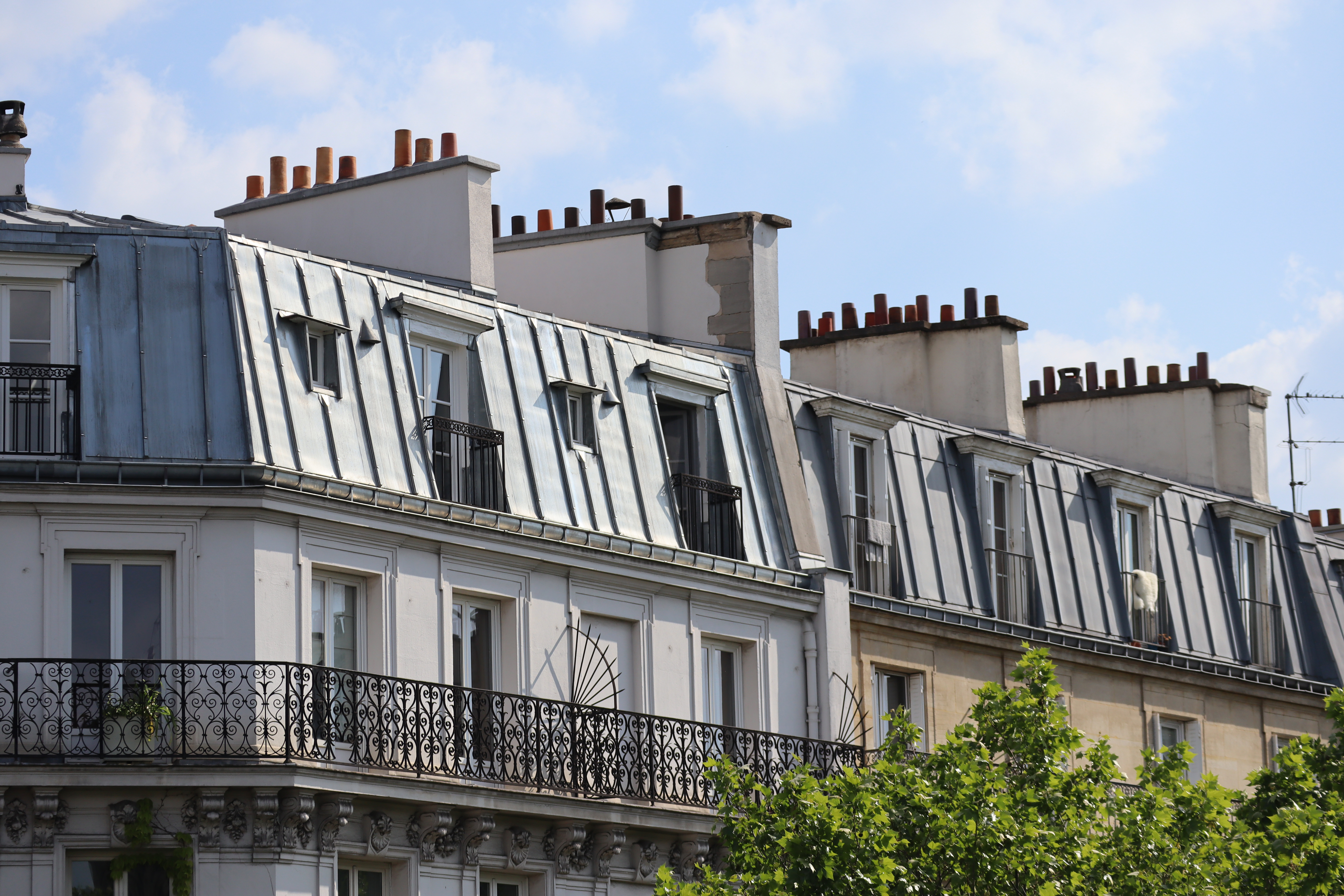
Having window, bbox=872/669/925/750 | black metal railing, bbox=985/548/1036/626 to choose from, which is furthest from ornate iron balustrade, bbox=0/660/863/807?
black metal railing, bbox=985/548/1036/626

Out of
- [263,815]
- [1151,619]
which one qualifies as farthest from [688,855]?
[1151,619]

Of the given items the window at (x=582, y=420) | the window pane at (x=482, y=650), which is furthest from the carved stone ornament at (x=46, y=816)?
the window at (x=582, y=420)

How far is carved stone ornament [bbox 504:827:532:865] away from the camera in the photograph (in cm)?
2269

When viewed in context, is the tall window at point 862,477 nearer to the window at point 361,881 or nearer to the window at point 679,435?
the window at point 679,435

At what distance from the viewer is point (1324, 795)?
23094 mm

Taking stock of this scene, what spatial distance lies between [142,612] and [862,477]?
938 centimetres

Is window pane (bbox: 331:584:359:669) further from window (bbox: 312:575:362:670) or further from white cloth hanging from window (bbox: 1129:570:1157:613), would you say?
white cloth hanging from window (bbox: 1129:570:1157:613)

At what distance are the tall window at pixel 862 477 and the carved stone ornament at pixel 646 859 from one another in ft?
16.9

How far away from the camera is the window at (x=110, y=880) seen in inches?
808

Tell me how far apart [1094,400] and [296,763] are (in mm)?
17166

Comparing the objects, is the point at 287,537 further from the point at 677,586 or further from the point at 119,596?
the point at 677,586

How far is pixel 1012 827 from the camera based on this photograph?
1947 cm

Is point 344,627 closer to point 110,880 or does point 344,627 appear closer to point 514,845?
point 514,845

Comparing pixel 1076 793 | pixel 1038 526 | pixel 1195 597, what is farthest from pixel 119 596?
pixel 1195 597
